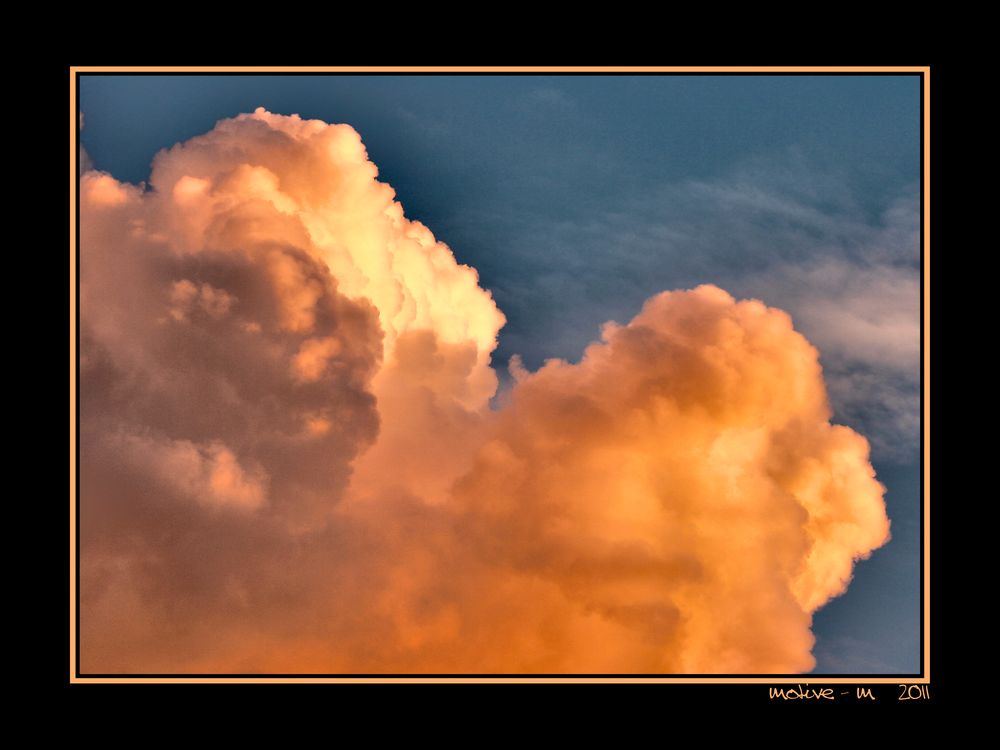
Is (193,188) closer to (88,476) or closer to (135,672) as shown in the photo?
(88,476)

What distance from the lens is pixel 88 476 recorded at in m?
23.6

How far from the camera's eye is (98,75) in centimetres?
2406

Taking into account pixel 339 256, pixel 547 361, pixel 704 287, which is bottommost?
pixel 547 361

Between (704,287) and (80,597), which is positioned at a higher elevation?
(704,287)

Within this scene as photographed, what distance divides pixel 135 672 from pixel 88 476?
4.91 m

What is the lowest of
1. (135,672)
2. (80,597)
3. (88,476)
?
(135,672)

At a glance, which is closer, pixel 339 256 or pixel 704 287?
pixel 704 287
